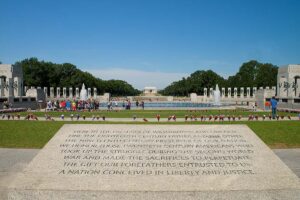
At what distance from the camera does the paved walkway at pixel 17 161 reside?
1086 centimetres

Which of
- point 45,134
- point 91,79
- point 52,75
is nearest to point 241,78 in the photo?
point 91,79

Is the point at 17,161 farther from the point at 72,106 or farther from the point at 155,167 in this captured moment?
the point at 72,106

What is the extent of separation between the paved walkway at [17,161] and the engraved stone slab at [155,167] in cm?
174

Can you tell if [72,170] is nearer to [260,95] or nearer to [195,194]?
[195,194]

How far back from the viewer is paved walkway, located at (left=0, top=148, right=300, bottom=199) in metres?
10.9

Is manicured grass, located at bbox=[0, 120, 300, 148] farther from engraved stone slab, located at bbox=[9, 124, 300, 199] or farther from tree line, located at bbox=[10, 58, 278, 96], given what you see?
tree line, located at bbox=[10, 58, 278, 96]

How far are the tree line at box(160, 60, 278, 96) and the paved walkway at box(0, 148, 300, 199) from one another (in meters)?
107

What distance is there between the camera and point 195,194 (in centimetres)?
858

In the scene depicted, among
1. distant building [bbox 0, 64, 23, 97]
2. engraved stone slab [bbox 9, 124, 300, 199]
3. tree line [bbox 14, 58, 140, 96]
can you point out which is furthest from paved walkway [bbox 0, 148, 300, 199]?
tree line [bbox 14, 58, 140, 96]

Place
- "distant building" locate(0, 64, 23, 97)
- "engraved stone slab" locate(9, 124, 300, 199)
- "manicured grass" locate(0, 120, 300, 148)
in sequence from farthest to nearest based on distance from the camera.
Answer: "distant building" locate(0, 64, 23, 97)
"manicured grass" locate(0, 120, 300, 148)
"engraved stone slab" locate(9, 124, 300, 199)

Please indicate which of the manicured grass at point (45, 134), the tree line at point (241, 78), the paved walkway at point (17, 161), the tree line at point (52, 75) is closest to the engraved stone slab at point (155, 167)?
the paved walkway at point (17, 161)

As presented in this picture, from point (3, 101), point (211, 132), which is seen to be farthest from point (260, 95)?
point (211, 132)

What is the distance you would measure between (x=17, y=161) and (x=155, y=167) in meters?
7.25

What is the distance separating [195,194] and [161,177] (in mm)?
975
